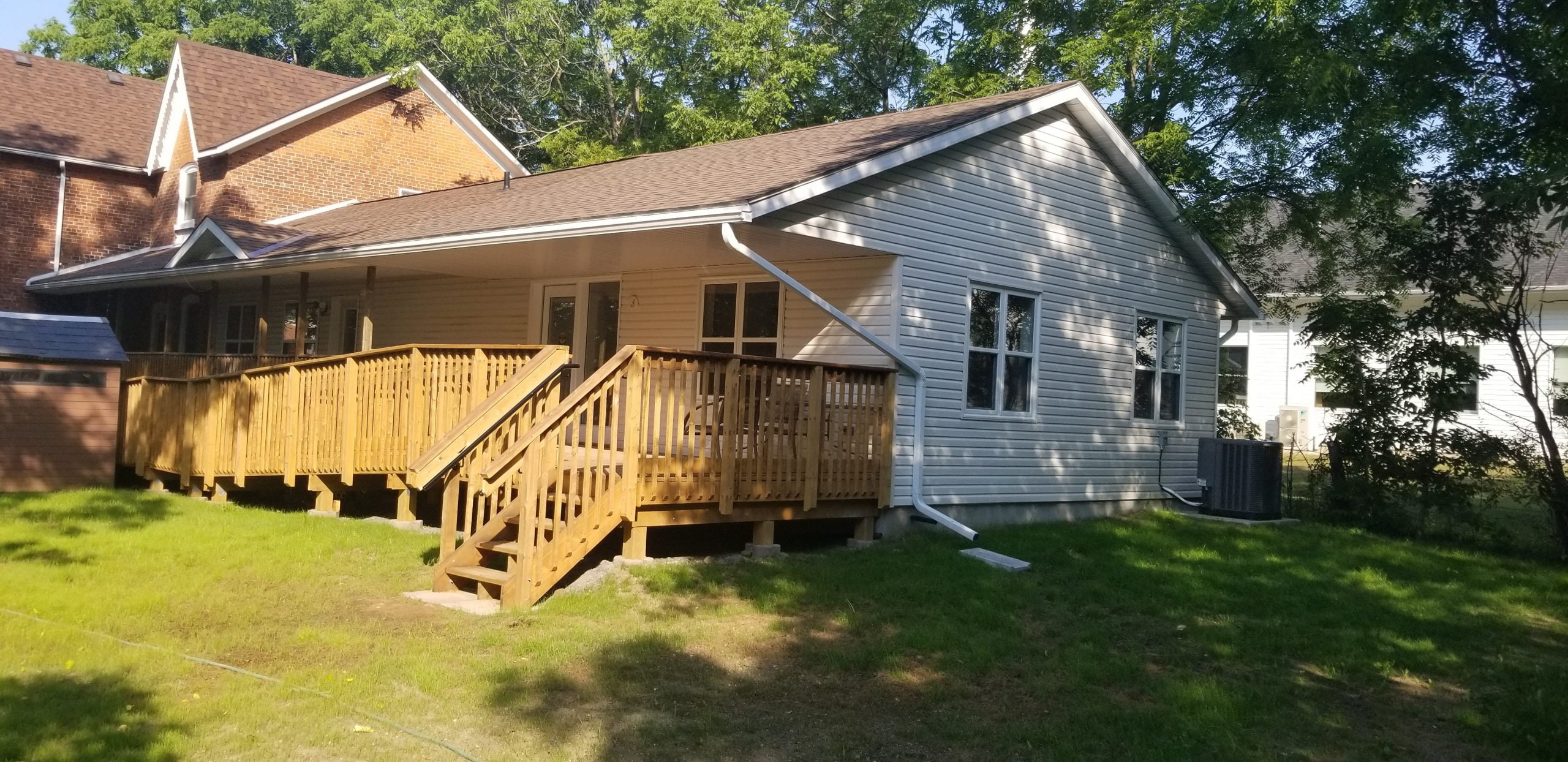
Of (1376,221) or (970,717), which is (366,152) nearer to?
(1376,221)

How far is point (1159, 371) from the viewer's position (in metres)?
15.1

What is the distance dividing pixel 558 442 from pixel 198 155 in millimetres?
16899

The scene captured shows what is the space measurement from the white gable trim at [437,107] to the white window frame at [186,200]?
4.91 ft

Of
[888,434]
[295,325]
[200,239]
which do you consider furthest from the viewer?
[295,325]

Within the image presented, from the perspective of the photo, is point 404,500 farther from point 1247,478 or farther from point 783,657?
point 1247,478

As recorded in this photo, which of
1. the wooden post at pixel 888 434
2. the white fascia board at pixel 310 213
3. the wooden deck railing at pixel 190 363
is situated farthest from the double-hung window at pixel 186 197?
the wooden post at pixel 888 434

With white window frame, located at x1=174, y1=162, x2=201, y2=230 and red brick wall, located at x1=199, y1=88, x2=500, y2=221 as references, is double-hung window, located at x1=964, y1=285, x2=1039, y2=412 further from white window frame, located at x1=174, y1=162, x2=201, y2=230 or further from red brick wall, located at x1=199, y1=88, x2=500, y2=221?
white window frame, located at x1=174, y1=162, x2=201, y2=230

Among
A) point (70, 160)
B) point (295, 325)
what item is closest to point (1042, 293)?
point (295, 325)

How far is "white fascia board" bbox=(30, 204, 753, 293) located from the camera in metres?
10.1

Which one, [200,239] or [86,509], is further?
[200,239]

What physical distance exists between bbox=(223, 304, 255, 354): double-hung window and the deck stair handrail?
13049 mm

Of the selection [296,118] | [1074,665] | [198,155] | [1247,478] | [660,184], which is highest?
[296,118]

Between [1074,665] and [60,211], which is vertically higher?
[60,211]

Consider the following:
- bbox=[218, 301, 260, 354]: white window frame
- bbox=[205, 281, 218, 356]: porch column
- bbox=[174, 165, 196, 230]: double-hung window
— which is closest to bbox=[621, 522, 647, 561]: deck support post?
bbox=[205, 281, 218, 356]: porch column
